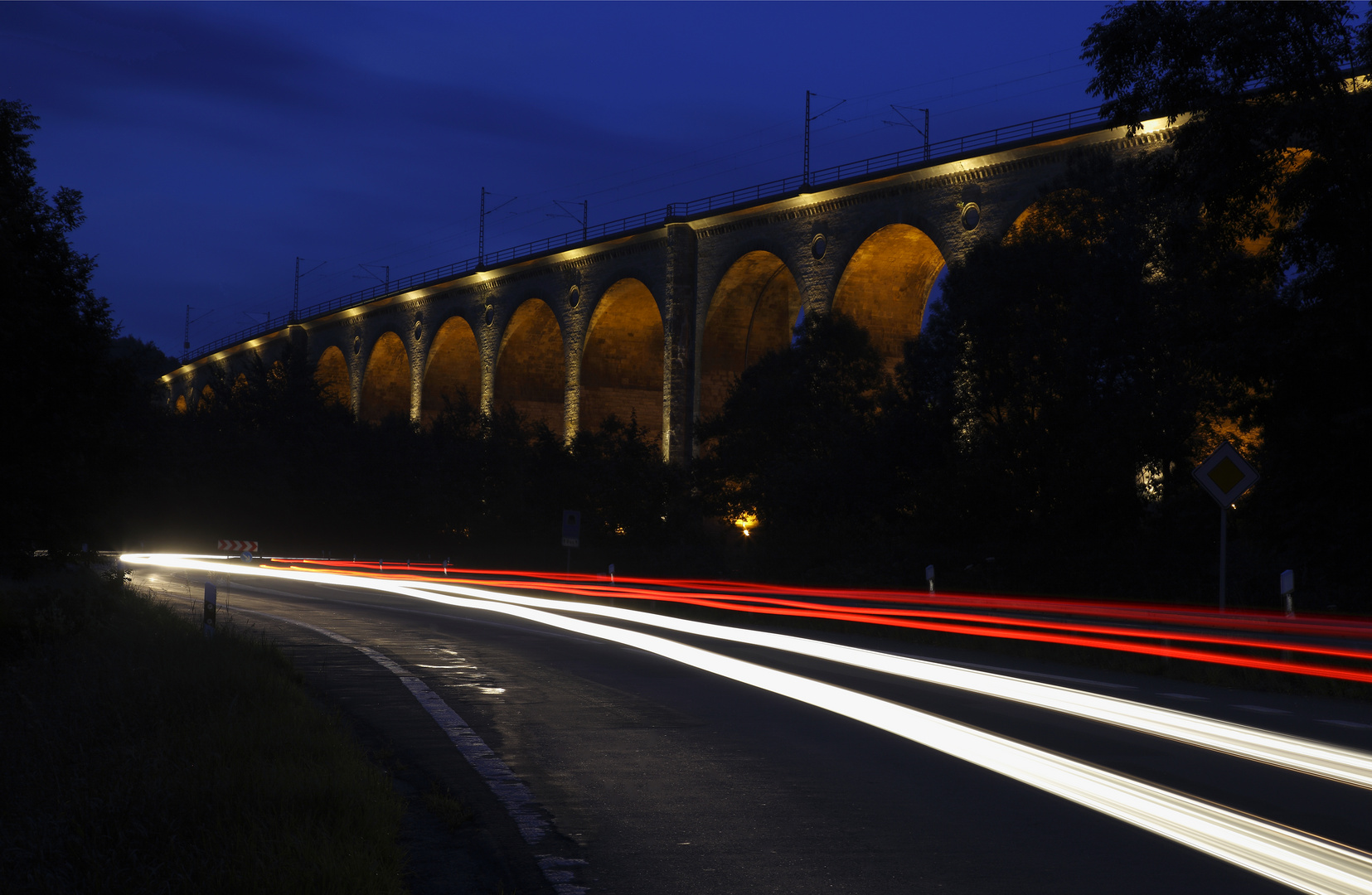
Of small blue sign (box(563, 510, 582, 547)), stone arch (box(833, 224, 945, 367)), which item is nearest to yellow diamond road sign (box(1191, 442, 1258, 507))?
small blue sign (box(563, 510, 582, 547))

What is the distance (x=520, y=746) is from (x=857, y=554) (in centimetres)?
2573

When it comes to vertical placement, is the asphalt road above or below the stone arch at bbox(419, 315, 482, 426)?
below

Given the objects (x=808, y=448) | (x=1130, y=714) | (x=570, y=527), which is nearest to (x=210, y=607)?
(x=1130, y=714)

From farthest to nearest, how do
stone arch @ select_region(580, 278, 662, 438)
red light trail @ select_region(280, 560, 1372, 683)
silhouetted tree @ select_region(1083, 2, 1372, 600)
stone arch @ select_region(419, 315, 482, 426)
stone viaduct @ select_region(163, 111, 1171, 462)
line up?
1. stone arch @ select_region(419, 315, 482, 426)
2. stone arch @ select_region(580, 278, 662, 438)
3. stone viaduct @ select_region(163, 111, 1171, 462)
4. silhouetted tree @ select_region(1083, 2, 1372, 600)
5. red light trail @ select_region(280, 560, 1372, 683)

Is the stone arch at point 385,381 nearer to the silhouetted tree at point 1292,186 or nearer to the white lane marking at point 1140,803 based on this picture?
the silhouetted tree at point 1292,186

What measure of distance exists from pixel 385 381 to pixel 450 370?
8.39m

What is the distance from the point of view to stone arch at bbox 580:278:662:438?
209 feet

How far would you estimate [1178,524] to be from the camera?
2923 centimetres

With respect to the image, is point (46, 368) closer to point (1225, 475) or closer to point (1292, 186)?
point (1225, 475)

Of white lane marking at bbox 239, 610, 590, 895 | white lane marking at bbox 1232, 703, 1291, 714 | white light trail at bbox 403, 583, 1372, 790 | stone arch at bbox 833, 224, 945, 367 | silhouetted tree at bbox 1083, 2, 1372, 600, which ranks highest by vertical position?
stone arch at bbox 833, 224, 945, 367

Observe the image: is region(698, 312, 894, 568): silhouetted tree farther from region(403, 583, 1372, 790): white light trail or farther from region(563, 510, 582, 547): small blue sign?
region(403, 583, 1372, 790): white light trail

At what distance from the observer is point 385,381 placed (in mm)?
85125

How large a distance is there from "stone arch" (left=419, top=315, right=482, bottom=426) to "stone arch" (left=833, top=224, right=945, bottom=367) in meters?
32.4

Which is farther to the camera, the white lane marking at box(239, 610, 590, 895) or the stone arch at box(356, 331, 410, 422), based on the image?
the stone arch at box(356, 331, 410, 422)
